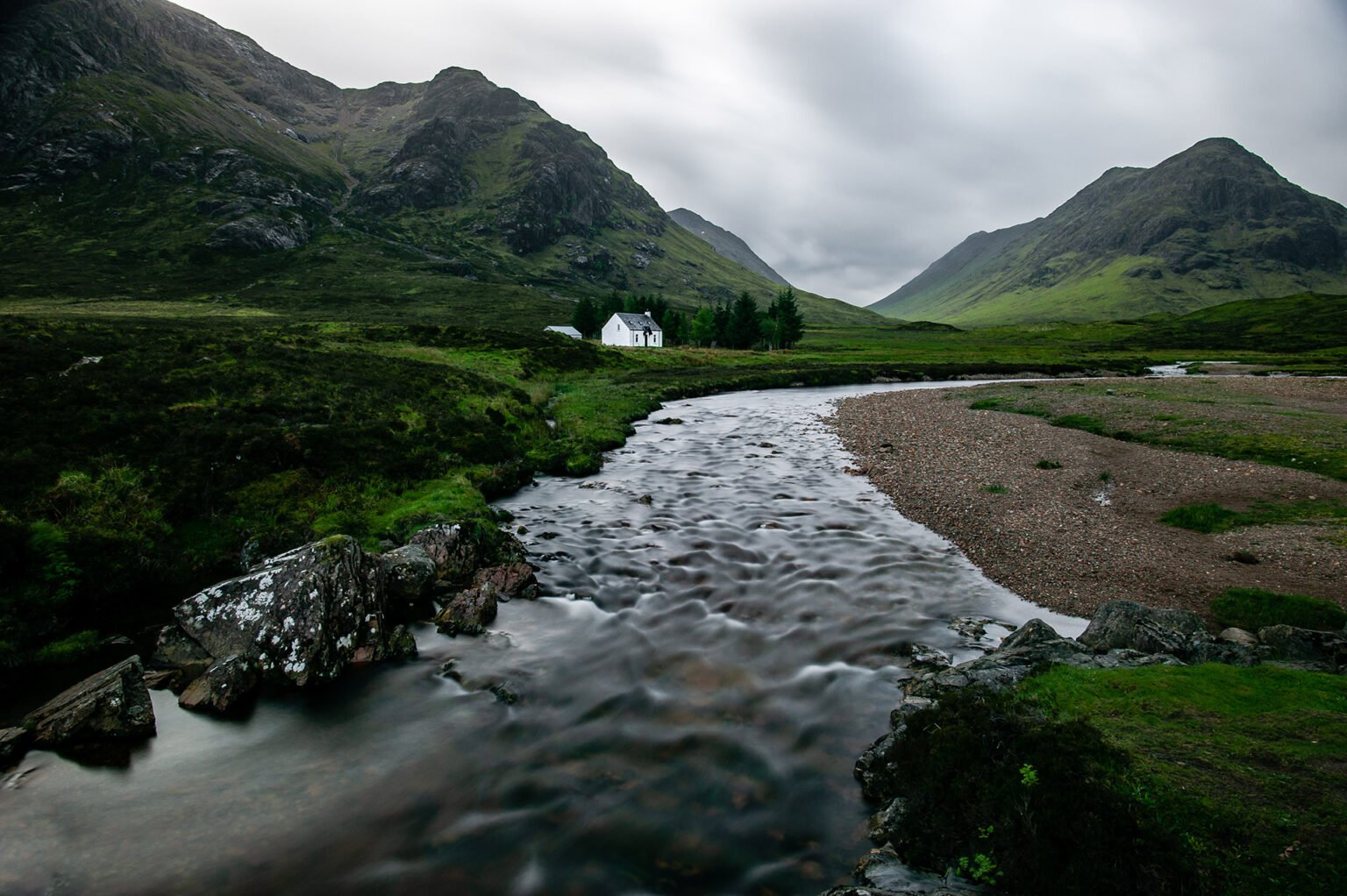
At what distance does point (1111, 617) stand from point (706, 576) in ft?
31.8

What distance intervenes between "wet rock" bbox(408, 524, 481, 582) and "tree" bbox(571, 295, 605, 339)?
12783cm

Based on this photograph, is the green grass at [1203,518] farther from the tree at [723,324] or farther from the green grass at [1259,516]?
the tree at [723,324]

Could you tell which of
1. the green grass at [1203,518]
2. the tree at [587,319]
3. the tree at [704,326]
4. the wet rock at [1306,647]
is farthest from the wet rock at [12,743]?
the tree at [587,319]

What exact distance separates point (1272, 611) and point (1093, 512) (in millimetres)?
8055

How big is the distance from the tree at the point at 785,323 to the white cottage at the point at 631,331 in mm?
26701

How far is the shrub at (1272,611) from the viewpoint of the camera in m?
13.1

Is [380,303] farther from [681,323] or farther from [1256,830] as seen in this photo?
[1256,830]

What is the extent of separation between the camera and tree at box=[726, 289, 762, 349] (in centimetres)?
12769

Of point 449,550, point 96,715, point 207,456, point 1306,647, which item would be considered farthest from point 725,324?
point 96,715

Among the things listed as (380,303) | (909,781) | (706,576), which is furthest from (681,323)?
(909,781)

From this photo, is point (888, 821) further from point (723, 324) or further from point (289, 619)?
point (723, 324)

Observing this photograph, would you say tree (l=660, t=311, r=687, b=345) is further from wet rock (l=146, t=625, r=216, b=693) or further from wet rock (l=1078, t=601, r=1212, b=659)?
wet rock (l=146, t=625, r=216, b=693)

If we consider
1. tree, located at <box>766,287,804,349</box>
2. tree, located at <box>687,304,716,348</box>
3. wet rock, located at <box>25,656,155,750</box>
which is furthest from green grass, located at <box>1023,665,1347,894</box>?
tree, located at <box>687,304,716,348</box>

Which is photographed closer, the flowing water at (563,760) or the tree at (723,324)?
the flowing water at (563,760)
